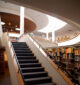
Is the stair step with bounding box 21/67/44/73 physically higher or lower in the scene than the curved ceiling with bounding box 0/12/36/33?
lower

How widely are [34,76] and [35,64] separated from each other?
29.7 inches

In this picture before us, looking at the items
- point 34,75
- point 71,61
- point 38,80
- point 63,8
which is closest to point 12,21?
point 71,61

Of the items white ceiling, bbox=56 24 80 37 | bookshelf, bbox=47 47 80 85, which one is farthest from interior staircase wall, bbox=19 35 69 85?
white ceiling, bbox=56 24 80 37

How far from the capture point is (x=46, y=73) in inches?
164

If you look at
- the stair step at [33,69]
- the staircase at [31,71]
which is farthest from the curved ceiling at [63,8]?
the stair step at [33,69]

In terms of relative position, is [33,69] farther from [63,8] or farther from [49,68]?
[63,8]

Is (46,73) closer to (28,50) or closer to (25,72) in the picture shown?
(25,72)

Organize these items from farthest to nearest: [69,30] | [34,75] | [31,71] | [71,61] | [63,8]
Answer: [69,30]
[71,61]
[31,71]
[34,75]
[63,8]

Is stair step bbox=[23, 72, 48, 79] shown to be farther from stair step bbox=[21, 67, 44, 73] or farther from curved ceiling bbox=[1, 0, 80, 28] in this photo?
curved ceiling bbox=[1, 0, 80, 28]

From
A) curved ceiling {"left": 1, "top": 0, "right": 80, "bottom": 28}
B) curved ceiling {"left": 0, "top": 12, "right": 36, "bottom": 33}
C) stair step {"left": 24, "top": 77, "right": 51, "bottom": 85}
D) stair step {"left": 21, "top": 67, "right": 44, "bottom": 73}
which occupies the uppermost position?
curved ceiling {"left": 0, "top": 12, "right": 36, "bottom": 33}

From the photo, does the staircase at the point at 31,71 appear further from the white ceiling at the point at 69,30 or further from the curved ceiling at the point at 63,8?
the white ceiling at the point at 69,30

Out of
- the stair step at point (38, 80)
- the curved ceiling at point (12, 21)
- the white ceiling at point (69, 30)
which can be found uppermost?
the curved ceiling at point (12, 21)

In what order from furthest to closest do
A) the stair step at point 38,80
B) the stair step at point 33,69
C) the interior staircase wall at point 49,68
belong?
the stair step at point 33,69
the stair step at point 38,80
the interior staircase wall at point 49,68

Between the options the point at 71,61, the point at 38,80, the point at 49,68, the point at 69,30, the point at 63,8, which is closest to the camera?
the point at 63,8
